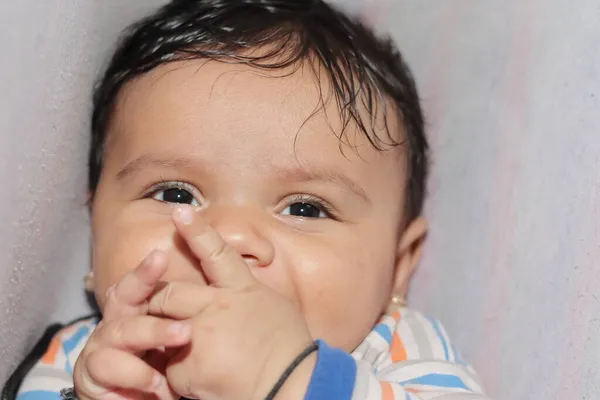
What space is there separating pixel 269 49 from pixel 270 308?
1.37 feet

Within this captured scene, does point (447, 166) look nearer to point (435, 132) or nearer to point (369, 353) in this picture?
point (435, 132)

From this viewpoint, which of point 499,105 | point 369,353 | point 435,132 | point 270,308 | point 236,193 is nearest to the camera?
point 270,308

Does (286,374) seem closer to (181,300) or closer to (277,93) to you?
(181,300)

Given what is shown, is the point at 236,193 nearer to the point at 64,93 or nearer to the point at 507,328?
the point at 64,93

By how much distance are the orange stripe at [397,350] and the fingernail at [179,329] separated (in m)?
0.44

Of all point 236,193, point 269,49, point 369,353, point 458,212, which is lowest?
point 369,353

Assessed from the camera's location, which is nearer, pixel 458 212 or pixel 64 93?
pixel 64 93

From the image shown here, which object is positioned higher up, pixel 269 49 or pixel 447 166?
pixel 269 49

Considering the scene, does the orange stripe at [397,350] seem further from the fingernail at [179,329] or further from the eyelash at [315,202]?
the fingernail at [179,329]

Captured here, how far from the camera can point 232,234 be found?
105 cm

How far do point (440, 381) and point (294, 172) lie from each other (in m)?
0.36

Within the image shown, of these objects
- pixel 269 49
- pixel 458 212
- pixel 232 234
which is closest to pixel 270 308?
pixel 232 234

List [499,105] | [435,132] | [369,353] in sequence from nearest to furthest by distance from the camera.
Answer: [369,353] → [499,105] → [435,132]

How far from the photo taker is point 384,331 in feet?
4.22
